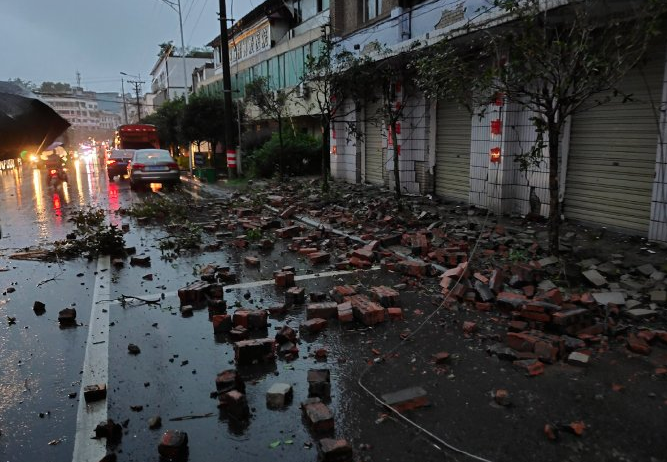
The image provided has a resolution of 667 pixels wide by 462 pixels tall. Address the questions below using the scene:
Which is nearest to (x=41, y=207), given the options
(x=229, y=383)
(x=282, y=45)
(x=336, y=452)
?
(x=229, y=383)

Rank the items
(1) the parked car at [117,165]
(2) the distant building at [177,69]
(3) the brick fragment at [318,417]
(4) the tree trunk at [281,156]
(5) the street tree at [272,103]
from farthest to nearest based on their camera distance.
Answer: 1. (2) the distant building at [177,69]
2. (1) the parked car at [117,165]
3. (5) the street tree at [272,103]
4. (4) the tree trunk at [281,156]
5. (3) the brick fragment at [318,417]

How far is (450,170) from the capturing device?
43.4 ft

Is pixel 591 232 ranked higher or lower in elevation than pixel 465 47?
lower

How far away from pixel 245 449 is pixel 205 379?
3.55 ft

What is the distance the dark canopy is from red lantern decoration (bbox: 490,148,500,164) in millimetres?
8890

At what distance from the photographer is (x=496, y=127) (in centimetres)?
1065

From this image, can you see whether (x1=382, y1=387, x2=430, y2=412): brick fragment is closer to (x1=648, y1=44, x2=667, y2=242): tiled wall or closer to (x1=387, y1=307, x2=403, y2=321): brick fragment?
(x1=387, y1=307, x2=403, y2=321): brick fragment

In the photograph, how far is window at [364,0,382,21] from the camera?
1661 cm

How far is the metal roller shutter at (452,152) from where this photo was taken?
41.1 feet

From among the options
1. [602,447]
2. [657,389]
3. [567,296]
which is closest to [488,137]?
[567,296]

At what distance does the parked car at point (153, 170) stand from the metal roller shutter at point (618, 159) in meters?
16.2

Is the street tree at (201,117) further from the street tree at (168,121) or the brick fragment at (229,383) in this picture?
the brick fragment at (229,383)

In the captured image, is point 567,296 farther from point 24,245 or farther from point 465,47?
point 24,245

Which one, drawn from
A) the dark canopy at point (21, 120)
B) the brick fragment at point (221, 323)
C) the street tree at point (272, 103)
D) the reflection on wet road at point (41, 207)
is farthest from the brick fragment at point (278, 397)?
the street tree at point (272, 103)
